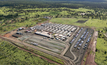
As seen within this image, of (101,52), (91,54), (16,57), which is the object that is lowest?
(16,57)

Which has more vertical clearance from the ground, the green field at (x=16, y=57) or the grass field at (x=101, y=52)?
the grass field at (x=101, y=52)

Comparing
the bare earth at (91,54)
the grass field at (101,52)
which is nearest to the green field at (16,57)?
the bare earth at (91,54)

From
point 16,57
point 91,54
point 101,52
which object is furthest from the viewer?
point 101,52

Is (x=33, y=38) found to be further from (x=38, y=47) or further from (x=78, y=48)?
(x=78, y=48)

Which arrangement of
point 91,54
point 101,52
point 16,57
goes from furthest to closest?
1. point 101,52
2. point 91,54
3. point 16,57

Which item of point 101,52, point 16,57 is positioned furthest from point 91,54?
point 16,57

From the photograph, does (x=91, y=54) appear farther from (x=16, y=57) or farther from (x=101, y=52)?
(x=16, y=57)

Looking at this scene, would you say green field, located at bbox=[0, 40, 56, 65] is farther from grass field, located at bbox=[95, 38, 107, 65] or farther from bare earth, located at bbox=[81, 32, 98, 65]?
grass field, located at bbox=[95, 38, 107, 65]

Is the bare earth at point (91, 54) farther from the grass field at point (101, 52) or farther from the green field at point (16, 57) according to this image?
the green field at point (16, 57)
